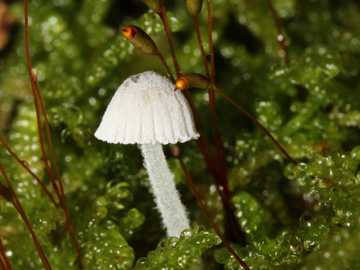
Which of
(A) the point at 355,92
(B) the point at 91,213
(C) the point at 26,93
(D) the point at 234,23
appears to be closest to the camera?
(B) the point at 91,213

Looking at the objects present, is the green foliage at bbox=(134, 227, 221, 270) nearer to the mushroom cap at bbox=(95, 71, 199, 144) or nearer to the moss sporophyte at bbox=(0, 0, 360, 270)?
the moss sporophyte at bbox=(0, 0, 360, 270)

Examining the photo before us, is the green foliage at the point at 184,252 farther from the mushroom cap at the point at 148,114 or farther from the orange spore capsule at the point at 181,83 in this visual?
the orange spore capsule at the point at 181,83

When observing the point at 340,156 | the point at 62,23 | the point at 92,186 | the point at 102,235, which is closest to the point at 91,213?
the point at 102,235

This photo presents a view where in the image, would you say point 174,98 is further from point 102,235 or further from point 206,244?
point 102,235

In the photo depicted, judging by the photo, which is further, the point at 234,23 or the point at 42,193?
the point at 234,23

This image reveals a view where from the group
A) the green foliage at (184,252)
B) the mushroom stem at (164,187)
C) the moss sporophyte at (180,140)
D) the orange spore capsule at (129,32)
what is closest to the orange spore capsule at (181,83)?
the moss sporophyte at (180,140)

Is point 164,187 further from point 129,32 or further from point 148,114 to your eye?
point 129,32

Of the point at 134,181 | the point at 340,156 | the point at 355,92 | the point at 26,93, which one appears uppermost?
the point at 26,93
